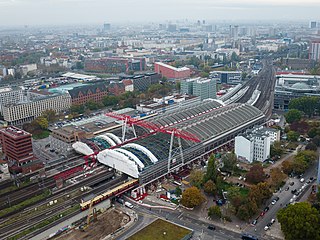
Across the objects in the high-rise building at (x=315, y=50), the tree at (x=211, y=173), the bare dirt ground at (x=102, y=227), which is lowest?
the bare dirt ground at (x=102, y=227)

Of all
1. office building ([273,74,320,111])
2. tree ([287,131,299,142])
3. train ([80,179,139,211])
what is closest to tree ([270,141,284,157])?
tree ([287,131,299,142])

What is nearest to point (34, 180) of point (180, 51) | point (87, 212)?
Answer: point (87, 212)

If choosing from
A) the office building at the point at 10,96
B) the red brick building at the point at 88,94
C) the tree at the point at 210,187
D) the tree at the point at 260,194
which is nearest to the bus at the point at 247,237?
the tree at the point at 260,194

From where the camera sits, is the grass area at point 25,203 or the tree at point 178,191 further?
the tree at point 178,191

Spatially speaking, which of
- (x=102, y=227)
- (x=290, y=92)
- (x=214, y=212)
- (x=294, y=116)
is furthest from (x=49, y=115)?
(x=290, y=92)

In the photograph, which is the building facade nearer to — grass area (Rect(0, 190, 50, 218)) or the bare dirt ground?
grass area (Rect(0, 190, 50, 218))

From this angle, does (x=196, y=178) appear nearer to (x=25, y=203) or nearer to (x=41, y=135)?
(x=25, y=203)

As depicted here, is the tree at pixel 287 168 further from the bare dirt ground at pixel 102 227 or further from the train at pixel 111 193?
the bare dirt ground at pixel 102 227
